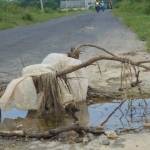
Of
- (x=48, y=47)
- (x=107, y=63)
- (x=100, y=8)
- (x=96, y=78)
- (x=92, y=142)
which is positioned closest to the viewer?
(x=92, y=142)

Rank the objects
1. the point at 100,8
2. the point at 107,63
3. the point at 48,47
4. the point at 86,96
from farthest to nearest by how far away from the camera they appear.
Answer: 1. the point at 100,8
2. the point at 48,47
3. the point at 107,63
4. the point at 86,96

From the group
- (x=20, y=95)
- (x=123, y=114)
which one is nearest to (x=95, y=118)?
(x=123, y=114)

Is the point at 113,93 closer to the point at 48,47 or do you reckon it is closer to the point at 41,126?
the point at 41,126

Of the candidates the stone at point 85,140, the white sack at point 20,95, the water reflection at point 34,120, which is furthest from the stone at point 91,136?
the white sack at point 20,95

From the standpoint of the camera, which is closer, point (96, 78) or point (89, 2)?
point (96, 78)

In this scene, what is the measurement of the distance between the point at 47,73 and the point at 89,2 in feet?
397

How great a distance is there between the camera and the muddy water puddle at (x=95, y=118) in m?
7.07

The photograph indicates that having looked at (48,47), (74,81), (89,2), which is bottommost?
(89,2)

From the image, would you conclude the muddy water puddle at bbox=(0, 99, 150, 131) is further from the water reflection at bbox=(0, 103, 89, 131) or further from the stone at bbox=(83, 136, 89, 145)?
the stone at bbox=(83, 136, 89, 145)

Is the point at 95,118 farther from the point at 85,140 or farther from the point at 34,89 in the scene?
the point at 85,140

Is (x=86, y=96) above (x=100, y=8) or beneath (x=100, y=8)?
above

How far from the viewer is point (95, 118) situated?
24.4 feet

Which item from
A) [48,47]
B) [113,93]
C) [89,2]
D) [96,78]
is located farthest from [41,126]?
[89,2]

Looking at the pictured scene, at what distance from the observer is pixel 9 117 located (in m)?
7.71
